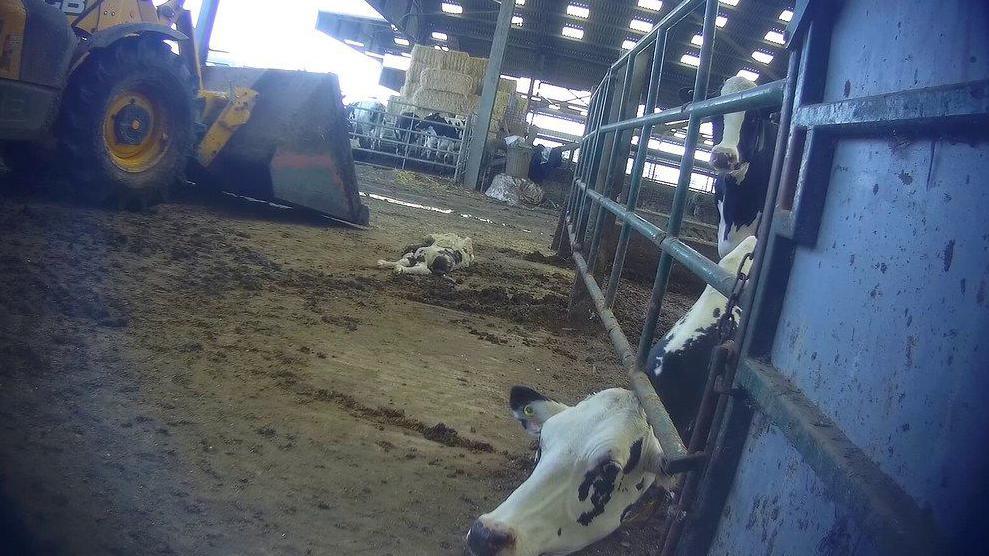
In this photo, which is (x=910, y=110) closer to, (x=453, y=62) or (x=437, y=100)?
(x=437, y=100)

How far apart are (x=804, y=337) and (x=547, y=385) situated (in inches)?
85.6

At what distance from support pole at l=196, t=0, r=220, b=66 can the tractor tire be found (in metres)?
2.26

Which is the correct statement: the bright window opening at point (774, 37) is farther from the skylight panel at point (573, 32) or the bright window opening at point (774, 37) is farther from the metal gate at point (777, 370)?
the metal gate at point (777, 370)

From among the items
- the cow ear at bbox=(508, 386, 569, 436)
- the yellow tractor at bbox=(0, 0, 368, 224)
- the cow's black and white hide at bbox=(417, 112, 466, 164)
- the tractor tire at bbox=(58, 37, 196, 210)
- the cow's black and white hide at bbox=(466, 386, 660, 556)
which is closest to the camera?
the cow's black and white hide at bbox=(466, 386, 660, 556)

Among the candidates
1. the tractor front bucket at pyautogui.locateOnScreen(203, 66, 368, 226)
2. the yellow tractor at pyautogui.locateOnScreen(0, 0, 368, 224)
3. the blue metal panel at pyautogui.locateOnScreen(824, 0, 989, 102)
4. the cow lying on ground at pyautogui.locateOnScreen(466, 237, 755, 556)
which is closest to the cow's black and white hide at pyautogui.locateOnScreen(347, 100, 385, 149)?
the yellow tractor at pyautogui.locateOnScreen(0, 0, 368, 224)

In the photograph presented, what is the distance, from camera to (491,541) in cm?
159

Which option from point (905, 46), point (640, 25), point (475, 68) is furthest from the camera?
point (640, 25)

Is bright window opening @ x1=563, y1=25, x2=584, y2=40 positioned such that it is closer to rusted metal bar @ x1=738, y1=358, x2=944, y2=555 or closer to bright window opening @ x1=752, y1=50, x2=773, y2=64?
bright window opening @ x1=752, y1=50, x2=773, y2=64

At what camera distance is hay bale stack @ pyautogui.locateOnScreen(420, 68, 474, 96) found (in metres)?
17.1

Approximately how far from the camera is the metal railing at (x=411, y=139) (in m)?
15.3

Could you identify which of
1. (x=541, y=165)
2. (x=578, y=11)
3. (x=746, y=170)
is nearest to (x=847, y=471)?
(x=746, y=170)

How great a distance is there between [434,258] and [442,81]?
41.7 feet

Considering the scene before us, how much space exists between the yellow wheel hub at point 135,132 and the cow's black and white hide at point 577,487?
168 inches

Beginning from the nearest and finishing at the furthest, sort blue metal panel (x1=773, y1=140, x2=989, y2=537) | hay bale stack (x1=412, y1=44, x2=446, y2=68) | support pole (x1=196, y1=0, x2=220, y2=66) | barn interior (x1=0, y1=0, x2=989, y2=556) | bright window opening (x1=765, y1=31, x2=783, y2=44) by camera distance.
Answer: blue metal panel (x1=773, y1=140, x2=989, y2=537) < barn interior (x1=0, y1=0, x2=989, y2=556) < support pole (x1=196, y1=0, x2=220, y2=66) < bright window opening (x1=765, y1=31, x2=783, y2=44) < hay bale stack (x1=412, y1=44, x2=446, y2=68)
